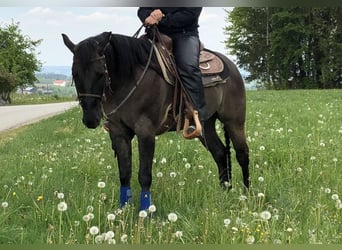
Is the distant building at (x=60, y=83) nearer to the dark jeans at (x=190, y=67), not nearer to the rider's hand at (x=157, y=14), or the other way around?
the rider's hand at (x=157, y=14)

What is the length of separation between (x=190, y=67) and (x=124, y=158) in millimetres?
1189

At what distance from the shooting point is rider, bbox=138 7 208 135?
475 centimetres

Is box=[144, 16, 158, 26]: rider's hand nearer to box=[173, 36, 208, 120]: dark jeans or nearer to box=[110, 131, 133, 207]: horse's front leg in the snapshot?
box=[173, 36, 208, 120]: dark jeans

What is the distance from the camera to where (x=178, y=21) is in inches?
188

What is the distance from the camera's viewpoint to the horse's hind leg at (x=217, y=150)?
611 cm

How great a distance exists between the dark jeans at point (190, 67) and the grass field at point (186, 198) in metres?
0.99

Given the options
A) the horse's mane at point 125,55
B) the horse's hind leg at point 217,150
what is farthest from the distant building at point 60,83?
the horse's hind leg at point 217,150

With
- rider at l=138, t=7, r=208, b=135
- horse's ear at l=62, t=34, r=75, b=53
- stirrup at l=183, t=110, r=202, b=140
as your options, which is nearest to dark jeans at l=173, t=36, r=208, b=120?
rider at l=138, t=7, r=208, b=135

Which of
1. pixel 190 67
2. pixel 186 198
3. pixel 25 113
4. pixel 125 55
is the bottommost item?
pixel 25 113

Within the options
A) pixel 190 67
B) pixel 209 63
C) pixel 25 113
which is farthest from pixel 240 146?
pixel 25 113

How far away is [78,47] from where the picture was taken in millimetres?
4098

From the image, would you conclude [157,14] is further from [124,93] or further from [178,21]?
[124,93]

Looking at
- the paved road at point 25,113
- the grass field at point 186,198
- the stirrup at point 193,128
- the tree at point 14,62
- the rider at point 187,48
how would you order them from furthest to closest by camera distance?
the paved road at point 25,113 < the tree at point 14,62 < the stirrup at point 193,128 < the rider at point 187,48 < the grass field at point 186,198

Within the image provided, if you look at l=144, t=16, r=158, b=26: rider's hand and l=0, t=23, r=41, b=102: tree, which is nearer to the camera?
l=144, t=16, r=158, b=26: rider's hand
